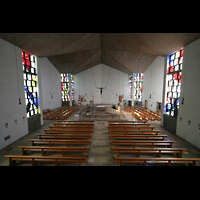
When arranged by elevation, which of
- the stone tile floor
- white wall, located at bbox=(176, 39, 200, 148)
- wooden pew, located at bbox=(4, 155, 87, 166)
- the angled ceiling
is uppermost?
the angled ceiling

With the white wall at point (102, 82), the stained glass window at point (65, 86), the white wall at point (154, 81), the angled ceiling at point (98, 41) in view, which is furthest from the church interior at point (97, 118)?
the white wall at point (102, 82)

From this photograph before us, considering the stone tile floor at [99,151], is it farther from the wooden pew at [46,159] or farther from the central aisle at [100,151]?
the wooden pew at [46,159]

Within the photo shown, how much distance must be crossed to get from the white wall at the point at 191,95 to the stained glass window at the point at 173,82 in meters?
0.81

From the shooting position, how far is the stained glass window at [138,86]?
1728cm

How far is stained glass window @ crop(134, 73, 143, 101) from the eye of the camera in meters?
17.3

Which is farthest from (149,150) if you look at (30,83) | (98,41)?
(98,41)

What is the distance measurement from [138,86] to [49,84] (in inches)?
504

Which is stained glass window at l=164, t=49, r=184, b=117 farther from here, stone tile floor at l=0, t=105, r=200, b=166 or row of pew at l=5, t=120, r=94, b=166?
row of pew at l=5, t=120, r=94, b=166

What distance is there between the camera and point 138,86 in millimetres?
17391

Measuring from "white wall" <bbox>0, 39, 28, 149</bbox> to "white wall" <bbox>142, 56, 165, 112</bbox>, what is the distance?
1306 centimetres

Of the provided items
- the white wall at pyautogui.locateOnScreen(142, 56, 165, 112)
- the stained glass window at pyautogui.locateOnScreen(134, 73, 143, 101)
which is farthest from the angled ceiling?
the stained glass window at pyautogui.locateOnScreen(134, 73, 143, 101)

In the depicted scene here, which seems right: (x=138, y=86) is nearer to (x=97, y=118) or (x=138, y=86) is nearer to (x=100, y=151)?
(x=97, y=118)
